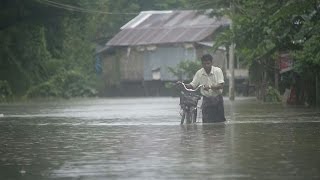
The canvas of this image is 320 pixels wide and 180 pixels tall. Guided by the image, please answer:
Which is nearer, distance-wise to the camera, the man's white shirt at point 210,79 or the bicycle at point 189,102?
the man's white shirt at point 210,79

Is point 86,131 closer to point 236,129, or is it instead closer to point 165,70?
point 236,129

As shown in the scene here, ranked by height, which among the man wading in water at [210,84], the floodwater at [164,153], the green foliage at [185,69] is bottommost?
the floodwater at [164,153]

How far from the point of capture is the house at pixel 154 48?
69500 mm

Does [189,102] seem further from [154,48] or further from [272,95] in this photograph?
[154,48]

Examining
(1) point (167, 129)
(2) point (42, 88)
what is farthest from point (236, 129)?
(2) point (42, 88)

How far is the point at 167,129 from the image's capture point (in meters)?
17.6

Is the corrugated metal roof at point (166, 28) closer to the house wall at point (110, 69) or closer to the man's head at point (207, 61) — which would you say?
the house wall at point (110, 69)

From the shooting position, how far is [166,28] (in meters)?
73.4

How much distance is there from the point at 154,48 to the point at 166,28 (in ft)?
7.79

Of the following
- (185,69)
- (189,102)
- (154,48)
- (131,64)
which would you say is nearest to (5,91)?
(185,69)

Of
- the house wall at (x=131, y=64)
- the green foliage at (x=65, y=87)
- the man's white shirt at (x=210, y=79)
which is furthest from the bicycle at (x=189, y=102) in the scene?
the house wall at (x=131, y=64)

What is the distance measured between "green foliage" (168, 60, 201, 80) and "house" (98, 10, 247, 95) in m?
2.27

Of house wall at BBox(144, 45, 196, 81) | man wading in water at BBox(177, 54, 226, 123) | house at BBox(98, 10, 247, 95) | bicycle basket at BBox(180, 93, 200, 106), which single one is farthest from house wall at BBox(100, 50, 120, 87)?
man wading in water at BBox(177, 54, 226, 123)

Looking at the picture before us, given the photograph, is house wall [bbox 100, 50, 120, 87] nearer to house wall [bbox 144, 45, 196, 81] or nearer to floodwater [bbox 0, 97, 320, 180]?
house wall [bbox 144, 45, 196, 81]
